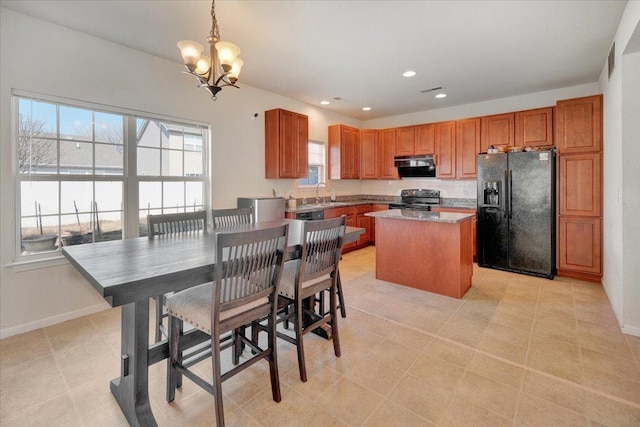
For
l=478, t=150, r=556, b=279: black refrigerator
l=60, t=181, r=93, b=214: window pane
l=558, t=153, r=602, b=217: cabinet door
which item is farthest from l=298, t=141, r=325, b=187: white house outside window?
l=558, t=153, r=602, b=217: cabinet door

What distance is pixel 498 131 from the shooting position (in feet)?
15.8

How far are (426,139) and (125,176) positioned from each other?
4.82 metres

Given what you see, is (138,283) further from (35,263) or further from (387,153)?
(387,153)

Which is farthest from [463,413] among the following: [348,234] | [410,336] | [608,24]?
[608,24]

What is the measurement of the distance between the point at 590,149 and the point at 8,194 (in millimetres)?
6264

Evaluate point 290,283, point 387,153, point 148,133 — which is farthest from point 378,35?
point 387,153

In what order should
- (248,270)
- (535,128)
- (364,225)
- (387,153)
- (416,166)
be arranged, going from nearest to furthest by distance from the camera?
(248,270) < (535,128) < (416,166) < (364,225) < (387,153)

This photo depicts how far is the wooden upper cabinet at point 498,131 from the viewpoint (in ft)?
15.5

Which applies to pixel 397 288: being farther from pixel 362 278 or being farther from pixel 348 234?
pixel 348 234

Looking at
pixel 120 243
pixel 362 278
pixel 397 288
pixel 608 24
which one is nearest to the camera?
pixel 120 243

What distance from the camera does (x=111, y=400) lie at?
5.94 feet

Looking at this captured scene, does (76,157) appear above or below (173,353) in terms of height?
above

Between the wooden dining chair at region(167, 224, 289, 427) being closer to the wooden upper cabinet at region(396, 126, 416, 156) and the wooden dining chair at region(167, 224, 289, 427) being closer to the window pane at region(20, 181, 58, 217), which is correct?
the window pane at region(20, 181, 58, 217)

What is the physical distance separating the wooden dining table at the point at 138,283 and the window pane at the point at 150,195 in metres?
1.57
